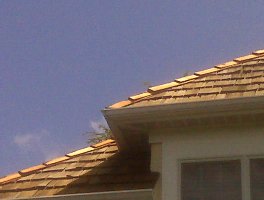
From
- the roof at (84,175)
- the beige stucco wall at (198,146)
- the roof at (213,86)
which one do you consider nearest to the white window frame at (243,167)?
the beige stucco wall at (198,146)

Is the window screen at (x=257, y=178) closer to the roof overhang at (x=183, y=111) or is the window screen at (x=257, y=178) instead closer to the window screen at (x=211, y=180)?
the window screen at (x=211, y=180)

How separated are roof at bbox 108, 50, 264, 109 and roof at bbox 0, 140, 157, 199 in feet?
2.68

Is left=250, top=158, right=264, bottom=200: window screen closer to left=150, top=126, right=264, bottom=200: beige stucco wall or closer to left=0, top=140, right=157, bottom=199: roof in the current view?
left=150, top=126, right=264, bottom=200: beige stucco wall

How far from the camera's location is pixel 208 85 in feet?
30.9

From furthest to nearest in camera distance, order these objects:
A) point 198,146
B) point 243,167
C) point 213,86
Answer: point 213,86 → point 198,146 → point 243,167

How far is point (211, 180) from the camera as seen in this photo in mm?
Answer: 8375

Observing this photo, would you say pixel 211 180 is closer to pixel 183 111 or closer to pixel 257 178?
pixel 257 178

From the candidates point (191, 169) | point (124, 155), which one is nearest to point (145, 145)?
point (124, 155)

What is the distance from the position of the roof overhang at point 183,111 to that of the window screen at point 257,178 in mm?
576

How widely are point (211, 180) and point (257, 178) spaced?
52 cm

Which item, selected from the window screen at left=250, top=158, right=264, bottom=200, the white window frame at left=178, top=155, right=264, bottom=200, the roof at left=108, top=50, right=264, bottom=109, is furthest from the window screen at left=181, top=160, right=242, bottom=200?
the roof at left=108, top=50, right=264, bottom=109

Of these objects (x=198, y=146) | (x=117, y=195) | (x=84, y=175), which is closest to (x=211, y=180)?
(x=198, y=146)

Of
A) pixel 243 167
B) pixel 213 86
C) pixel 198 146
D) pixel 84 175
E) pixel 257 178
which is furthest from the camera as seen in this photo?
pixel 213 86

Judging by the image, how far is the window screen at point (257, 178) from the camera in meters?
8.16
